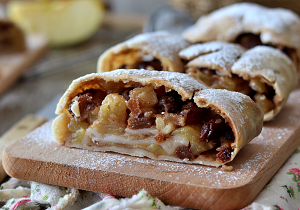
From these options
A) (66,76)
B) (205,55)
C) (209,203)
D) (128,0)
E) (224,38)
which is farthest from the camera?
(128,0)

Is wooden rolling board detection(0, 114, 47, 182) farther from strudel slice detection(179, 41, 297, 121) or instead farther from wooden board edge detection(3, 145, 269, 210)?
strudel slice detection(179, 41, 297, 121)

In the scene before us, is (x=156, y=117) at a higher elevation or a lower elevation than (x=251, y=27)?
higher

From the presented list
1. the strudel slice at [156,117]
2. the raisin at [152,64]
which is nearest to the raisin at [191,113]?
the strudel slice at [156,117]

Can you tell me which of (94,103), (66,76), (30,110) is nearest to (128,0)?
(66,76)

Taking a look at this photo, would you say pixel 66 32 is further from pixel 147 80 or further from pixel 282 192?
pixel 282 192

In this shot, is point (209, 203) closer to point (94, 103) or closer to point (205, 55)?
point (94, 103)

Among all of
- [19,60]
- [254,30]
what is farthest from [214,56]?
[19,60]
